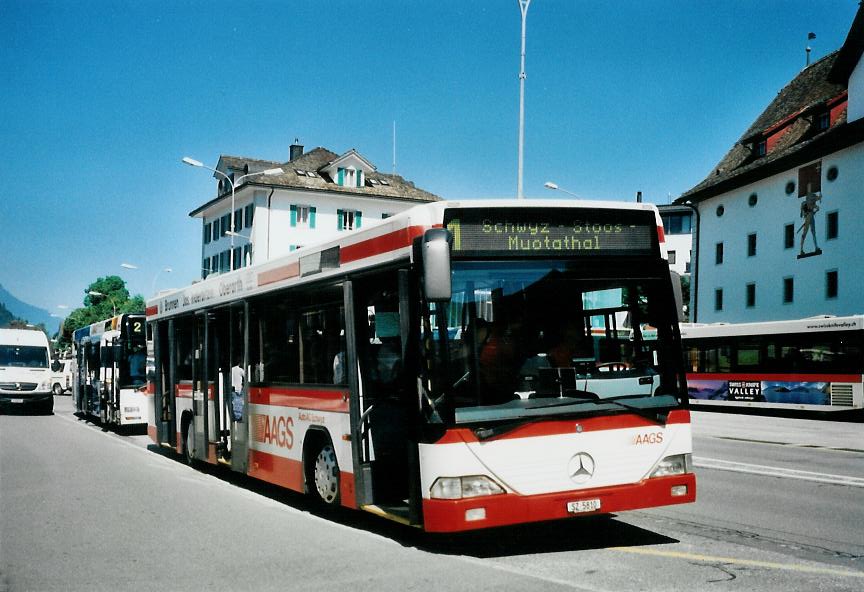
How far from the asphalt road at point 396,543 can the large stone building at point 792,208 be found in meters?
28.4

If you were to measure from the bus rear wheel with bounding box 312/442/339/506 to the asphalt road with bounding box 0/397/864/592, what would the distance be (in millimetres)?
287

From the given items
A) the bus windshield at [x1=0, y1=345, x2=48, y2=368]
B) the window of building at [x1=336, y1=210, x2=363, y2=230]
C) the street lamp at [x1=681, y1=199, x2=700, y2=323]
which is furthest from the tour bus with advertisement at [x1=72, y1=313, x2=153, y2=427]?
the window of building at [x1=336, y1=210, x2=363, y2=230]

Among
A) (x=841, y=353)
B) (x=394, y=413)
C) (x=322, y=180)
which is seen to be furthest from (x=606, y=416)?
(x=322, y=180)

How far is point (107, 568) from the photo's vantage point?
7289 millimetres

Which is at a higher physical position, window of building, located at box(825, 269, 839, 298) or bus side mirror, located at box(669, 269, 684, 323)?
window of building, located at box(825, 269, 839, 298)

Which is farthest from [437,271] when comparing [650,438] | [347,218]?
[347,218]

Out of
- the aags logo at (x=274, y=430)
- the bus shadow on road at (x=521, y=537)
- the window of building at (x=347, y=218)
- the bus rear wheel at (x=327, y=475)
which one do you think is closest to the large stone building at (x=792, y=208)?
the window of building at (x=347, y=218)

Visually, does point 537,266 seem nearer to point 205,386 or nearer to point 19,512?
point 19,512

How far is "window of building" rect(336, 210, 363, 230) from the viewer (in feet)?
229

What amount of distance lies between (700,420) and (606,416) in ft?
66.3

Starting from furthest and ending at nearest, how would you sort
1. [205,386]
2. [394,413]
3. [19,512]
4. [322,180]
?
[322,180]
[205,386]
[19,512]
[394,413]

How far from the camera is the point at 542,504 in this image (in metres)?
7.23

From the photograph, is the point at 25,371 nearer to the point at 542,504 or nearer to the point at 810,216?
the point at 542,504

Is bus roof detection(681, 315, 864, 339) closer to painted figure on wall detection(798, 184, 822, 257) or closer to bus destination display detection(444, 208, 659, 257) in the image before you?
painted figure on wall detection(798, 184, 822, 257)
